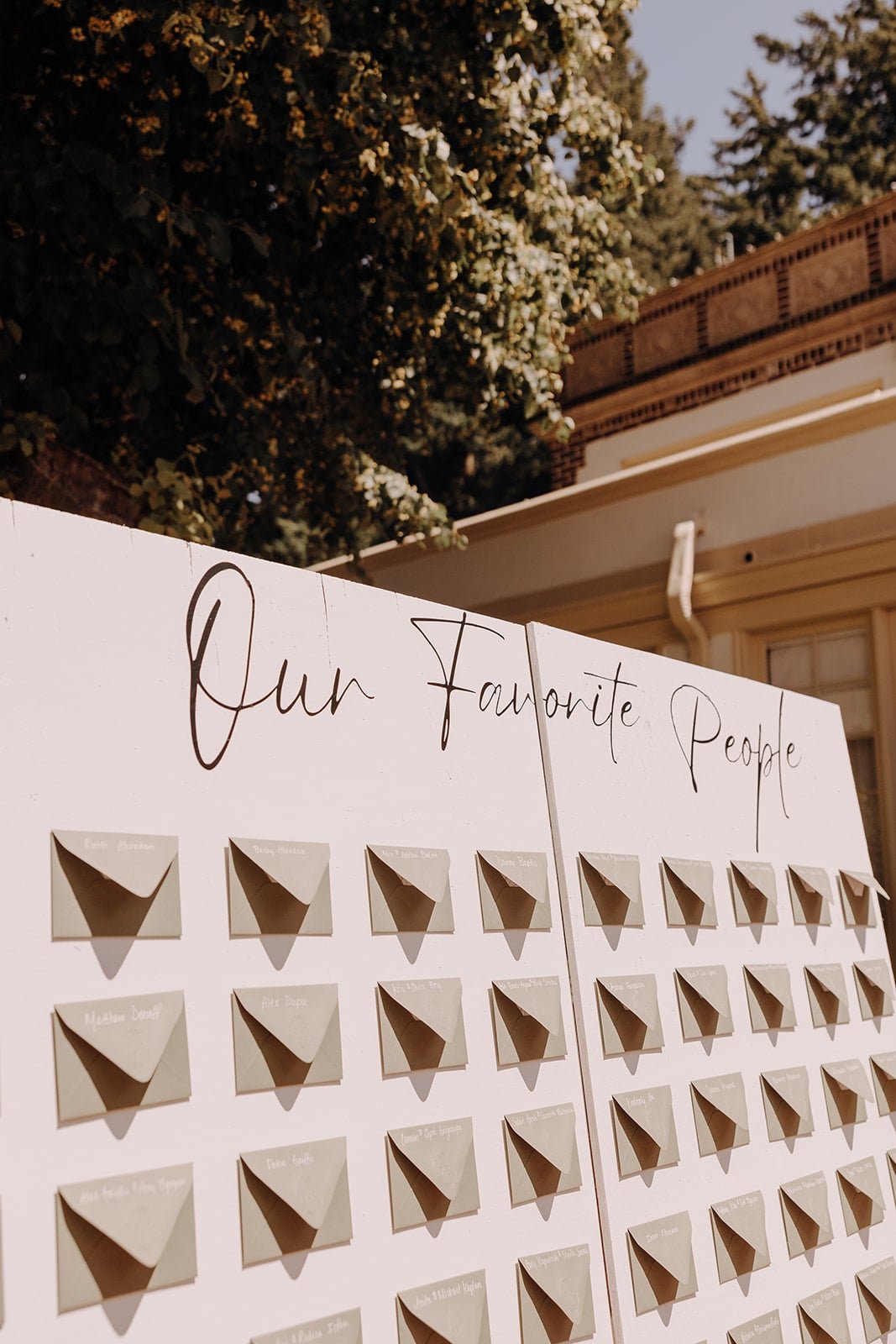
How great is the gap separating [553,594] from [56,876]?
17.4ft

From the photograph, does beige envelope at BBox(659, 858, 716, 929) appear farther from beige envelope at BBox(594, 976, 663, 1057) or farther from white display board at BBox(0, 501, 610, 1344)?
white display board at BBox(0, 501, 610, 1344)

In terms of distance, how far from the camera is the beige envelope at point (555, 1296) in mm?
1781

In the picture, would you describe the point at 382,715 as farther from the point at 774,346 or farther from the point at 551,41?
the point at 774,346

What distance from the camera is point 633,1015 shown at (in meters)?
2.12

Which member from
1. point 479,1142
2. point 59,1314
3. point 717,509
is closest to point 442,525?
point 717,509

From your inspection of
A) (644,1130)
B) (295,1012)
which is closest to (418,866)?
(295,1012)

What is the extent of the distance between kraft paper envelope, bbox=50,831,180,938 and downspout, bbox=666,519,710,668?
4.59 metres

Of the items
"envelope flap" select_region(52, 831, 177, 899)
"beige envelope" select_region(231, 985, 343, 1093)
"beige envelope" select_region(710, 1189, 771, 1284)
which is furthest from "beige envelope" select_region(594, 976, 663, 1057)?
"envelope flap" select_region(52, 831, 177, 899)

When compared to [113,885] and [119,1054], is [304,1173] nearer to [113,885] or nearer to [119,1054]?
[119,1054]

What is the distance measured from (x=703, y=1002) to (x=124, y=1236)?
128 centimetres

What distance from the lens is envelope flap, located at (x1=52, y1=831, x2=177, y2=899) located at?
144 cm

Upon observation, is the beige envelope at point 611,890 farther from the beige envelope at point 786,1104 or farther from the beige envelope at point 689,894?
the beige envelope at point 786,1104

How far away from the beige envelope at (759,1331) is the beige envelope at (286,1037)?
101cm

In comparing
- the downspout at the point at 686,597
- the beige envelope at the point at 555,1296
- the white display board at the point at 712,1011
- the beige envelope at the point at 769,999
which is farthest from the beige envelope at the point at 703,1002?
the downspout at the point at 686,597
